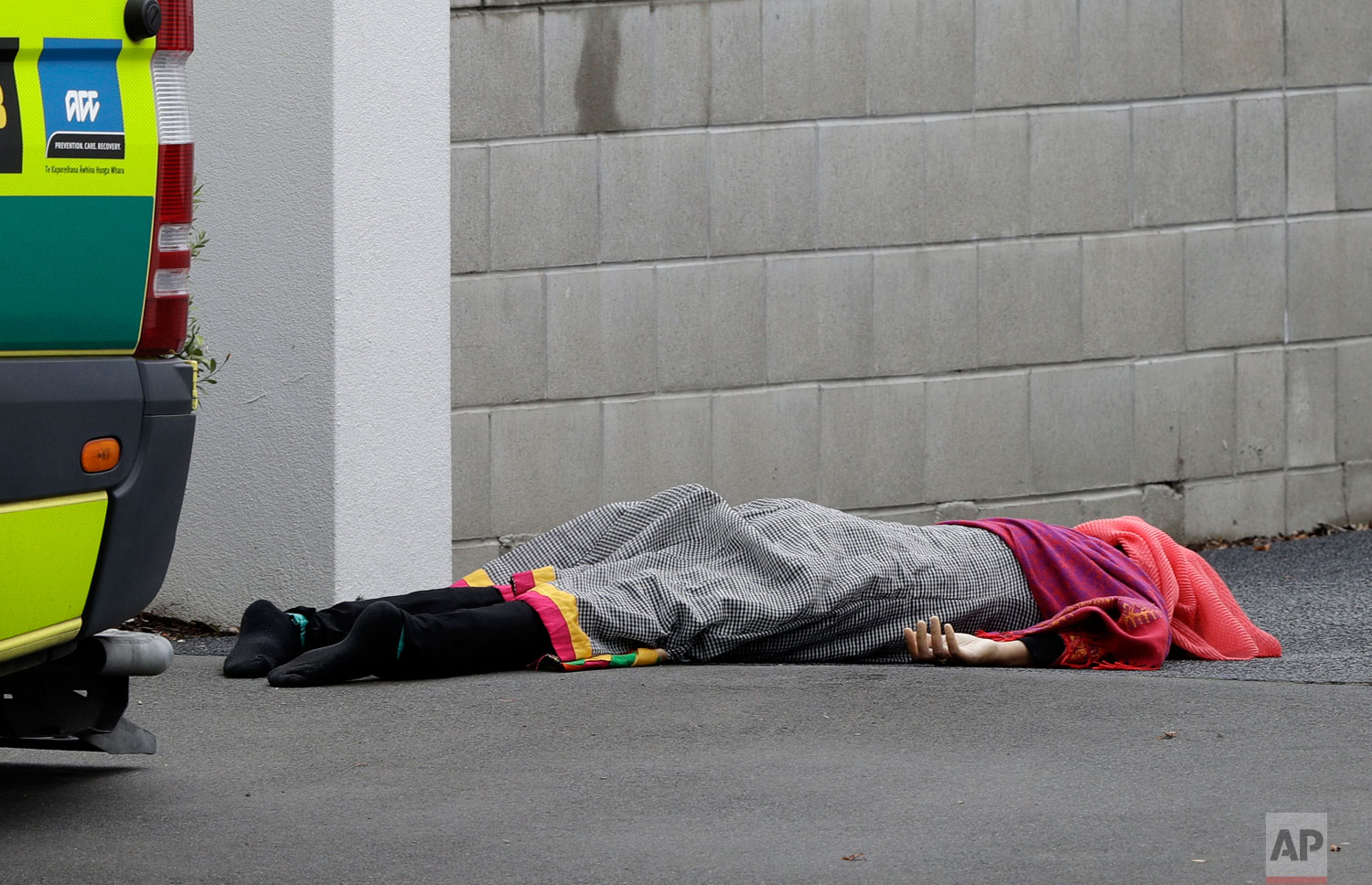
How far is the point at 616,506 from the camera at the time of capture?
5.34m

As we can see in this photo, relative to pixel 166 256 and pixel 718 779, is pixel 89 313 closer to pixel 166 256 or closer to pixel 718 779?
pixel 166 256

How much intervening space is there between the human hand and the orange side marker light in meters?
2.40

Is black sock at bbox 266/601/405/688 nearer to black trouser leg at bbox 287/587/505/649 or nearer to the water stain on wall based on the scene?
black trouser leg at bbox 287/587/505/649

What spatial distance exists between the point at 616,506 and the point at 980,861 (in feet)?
7.51

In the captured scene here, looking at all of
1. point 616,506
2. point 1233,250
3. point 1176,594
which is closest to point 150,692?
point 616,506

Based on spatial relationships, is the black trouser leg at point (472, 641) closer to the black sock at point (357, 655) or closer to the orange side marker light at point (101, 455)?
the black sock at point (357, 655)

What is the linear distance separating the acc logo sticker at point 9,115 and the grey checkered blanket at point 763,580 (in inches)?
86.6

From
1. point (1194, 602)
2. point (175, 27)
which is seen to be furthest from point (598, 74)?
point (175, 27)

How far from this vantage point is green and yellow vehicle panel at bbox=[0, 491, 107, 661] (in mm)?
3105

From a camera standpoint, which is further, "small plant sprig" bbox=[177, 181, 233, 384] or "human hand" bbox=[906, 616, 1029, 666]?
"small plant sprig" bbox=[177, 181, 233, 384]

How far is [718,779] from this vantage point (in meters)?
3.84

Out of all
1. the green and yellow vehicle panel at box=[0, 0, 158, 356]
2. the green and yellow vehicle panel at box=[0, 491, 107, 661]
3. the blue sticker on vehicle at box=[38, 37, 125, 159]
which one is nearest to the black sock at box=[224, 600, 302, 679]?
the green and yellow vehicle panel at box=[0, 491, 107, 661]

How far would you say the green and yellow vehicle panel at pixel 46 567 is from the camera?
3105 mm

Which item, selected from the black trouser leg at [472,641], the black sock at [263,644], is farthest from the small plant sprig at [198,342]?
the black trouser leg at [472,641]
